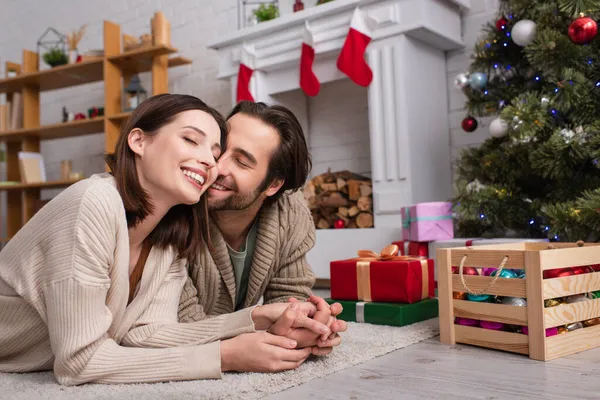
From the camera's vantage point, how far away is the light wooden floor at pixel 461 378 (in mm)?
985

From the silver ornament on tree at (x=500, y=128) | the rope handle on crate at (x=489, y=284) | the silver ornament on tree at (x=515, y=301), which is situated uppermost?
the silver ornament on tree at (x=500, y=128)

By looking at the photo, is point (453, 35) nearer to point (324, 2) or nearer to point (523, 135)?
point (324, 2)

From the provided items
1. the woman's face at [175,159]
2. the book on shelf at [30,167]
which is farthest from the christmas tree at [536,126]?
the book on shelf at [30,167]

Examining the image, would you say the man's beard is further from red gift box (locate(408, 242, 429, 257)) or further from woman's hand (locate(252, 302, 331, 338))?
red gift box (locate(408, 242, 429, 257))

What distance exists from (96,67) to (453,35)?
2281mm

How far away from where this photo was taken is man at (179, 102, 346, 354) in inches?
53.3

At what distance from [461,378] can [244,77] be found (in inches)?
88.4

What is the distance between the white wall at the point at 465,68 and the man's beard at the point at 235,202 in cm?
163

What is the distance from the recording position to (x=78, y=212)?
104 cm

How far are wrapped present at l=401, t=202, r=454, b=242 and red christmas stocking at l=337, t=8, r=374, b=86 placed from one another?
0.72 m

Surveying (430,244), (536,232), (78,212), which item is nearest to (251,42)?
(430,244)

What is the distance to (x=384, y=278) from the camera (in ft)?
5.29

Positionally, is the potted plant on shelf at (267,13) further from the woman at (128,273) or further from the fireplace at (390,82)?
the woman at (128,273)

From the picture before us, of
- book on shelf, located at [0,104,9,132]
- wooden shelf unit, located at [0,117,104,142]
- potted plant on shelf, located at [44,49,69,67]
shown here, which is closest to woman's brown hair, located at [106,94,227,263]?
wooden shelf unit, located at [0,117,104,142]
